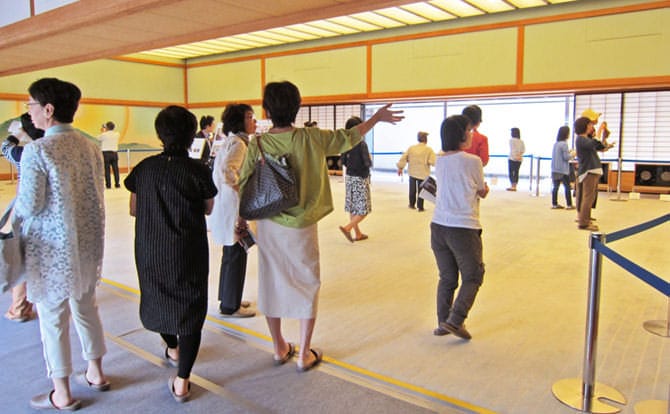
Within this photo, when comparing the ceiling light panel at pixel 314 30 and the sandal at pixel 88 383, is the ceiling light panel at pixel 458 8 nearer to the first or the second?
the ceiling light panel at pixel 314 30

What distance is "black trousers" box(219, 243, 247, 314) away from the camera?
3332 millimetres

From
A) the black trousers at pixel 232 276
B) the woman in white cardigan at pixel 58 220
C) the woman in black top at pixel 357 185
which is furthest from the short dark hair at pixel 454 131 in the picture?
the woman in black top at pixel 357 185

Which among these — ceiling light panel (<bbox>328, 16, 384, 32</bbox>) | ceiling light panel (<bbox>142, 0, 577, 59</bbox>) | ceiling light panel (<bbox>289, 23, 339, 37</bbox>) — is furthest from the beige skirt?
ceiling light panel (<bbox>289, 23, 339, 37</bbox>)

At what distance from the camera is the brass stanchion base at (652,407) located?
7.35ft

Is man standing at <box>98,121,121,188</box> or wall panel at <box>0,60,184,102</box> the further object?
wall panel at <box>0,60,184,102</box>

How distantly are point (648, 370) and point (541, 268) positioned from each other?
2077 mm

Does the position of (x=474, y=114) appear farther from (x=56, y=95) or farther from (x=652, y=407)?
(x=56, y=95)

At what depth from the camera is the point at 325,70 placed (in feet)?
45.4

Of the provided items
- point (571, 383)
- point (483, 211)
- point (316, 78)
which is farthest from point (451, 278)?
point (316, 78)

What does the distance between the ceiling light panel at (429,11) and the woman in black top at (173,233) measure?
913 centimetres

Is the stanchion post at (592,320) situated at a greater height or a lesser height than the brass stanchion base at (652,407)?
greater

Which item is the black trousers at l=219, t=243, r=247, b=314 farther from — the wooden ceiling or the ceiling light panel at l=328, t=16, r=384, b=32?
the ceiling light panel at l=328, t=16, r=384, b=32

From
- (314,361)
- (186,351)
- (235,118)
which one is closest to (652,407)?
(314,361)

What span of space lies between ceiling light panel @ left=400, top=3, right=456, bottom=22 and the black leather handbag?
8926 millimetres
